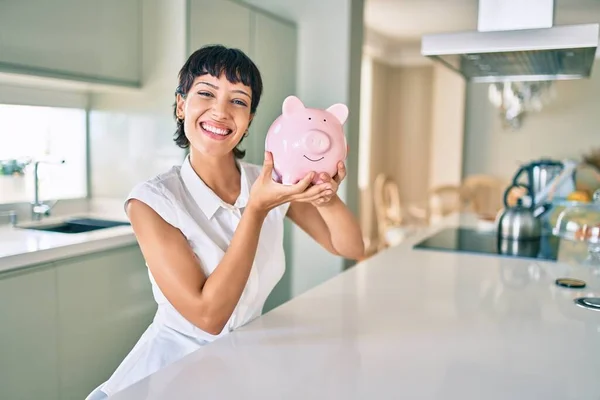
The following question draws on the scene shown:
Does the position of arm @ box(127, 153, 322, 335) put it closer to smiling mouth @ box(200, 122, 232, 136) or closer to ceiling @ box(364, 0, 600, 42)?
smiling mouth @ box(200, 122, 232, 136)

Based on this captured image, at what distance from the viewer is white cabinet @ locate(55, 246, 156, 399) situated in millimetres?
1023

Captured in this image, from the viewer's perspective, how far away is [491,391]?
2.86ft

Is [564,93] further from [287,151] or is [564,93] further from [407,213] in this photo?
[287,151]

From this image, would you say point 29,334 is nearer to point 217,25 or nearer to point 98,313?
point 98,313

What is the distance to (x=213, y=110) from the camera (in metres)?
0.90

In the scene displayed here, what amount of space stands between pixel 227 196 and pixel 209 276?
0.63 feet

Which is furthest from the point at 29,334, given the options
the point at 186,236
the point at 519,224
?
the point at 519,224

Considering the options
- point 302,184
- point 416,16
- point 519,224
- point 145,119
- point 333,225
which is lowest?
point 519,224

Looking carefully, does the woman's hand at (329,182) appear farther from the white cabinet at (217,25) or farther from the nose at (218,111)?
the white cabinet at (217,25)

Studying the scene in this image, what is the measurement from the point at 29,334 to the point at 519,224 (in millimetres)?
1684

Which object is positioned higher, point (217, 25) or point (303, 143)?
point (217, 25)

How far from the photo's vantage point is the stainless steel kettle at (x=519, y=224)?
2135mm

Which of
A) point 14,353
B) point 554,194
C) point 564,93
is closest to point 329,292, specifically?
point 14,353

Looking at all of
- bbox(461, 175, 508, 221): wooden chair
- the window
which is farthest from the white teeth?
bbox(461, 175, 508, 221): wooden chair
